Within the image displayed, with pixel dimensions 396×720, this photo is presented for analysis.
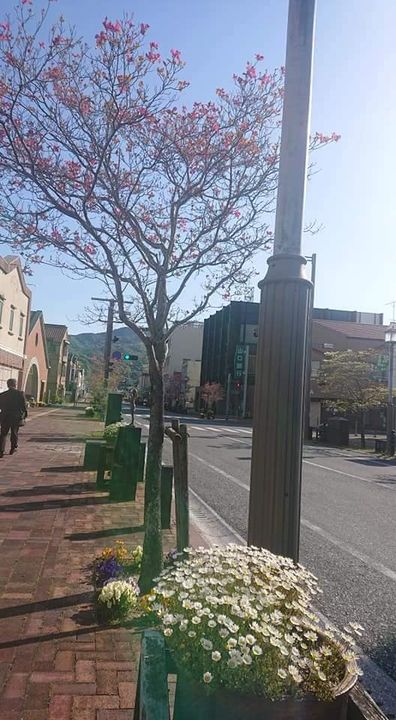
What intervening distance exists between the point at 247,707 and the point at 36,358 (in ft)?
145

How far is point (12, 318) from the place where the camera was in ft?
106

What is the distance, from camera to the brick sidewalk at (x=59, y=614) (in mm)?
3195

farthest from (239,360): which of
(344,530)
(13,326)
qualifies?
(344,530)

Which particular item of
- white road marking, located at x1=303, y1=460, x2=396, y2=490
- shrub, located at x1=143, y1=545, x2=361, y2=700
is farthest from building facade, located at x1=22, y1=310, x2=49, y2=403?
shrub, located at x1=143, y1=545, x2=361, y2=700

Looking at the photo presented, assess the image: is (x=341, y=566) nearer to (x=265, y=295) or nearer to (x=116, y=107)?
(x=265, y=295)

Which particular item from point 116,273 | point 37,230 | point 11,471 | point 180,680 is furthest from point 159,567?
point 11,471

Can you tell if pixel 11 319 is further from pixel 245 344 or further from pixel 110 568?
pixel 245 344

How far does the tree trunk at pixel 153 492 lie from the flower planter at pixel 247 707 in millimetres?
2927

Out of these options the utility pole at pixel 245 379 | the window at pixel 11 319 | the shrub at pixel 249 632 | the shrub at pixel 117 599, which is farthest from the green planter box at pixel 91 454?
the utility pole at pixel 245 379

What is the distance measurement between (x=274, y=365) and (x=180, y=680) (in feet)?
4.47

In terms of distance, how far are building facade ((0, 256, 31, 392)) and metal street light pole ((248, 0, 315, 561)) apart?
27232mm

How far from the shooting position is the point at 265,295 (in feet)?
9.71

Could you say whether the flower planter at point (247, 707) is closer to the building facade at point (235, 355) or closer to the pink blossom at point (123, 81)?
the pink blossom at point (123, 81)

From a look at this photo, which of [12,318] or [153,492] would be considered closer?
[153,492]
